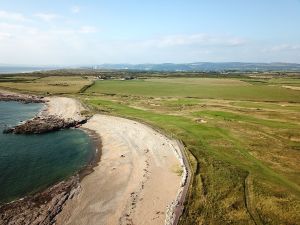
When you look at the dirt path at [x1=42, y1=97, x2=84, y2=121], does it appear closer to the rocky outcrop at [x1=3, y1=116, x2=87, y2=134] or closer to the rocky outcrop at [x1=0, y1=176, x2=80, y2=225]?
the rocky outcrop at [x1=3, y1=116, x2=87, y2=134]

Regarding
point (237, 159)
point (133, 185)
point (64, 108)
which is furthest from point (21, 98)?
point (237, 159)

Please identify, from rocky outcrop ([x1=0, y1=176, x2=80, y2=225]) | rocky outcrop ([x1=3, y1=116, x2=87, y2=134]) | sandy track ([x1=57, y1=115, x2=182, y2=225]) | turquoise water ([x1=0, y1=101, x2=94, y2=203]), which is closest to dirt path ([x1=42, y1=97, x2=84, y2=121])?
rocky outcrop ([x1=3, y1=116, x2=87, y2=134])

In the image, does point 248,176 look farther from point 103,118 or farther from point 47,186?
point 103,118

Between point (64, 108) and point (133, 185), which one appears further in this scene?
point (64, 108)

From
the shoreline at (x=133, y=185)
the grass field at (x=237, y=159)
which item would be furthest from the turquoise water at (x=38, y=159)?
the grass field at (x=237, y=159)

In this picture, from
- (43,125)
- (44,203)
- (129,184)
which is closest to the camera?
(44,203)

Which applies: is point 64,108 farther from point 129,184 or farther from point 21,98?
point 129,184

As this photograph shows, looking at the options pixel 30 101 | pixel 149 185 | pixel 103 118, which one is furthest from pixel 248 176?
pixel 30 101
